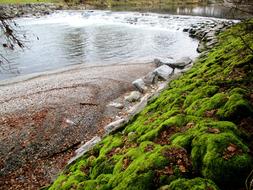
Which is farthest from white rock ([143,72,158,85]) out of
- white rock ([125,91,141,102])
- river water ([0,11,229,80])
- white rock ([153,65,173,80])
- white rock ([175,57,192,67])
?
river water ([0,11,229,80])

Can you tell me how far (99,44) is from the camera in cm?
3838

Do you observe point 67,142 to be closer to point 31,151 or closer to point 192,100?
point 31,151

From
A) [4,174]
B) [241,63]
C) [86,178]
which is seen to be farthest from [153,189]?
[4,174]

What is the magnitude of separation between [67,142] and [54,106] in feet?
14.3

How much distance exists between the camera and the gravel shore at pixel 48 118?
1157cm

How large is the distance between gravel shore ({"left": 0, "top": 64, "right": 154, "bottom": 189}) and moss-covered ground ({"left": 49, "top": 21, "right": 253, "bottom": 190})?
2971mm

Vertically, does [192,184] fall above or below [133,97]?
above

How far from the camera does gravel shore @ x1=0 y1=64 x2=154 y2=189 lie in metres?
11.6

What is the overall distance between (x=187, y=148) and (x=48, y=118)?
10.8m

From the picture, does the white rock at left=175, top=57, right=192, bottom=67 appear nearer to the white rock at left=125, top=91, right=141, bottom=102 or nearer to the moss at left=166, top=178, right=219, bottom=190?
the white rock at left=125, top=91, right=141, bottom=102

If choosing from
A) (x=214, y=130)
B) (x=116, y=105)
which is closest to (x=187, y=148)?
(x=214, y=130)

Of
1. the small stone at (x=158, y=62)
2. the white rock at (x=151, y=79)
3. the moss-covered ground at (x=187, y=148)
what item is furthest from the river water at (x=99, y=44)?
the moss-covered ground at (x=187, y=148)

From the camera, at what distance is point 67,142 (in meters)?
13.3

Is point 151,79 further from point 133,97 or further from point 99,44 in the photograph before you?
point 99,44
